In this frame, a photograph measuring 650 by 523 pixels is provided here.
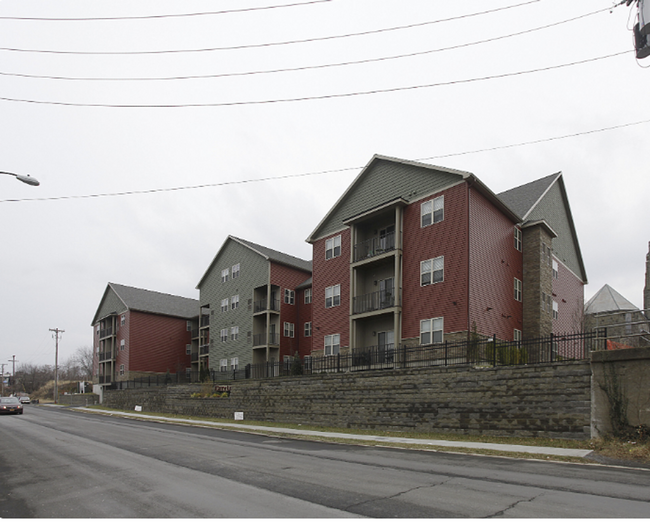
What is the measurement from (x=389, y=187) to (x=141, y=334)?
41.7 meters

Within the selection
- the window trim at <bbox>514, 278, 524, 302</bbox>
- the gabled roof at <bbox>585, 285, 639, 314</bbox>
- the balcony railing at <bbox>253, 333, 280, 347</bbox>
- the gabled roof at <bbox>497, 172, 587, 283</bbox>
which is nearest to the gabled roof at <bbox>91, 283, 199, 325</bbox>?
the balcony railing at <bbox>253, 333, 280, 347</bbox>

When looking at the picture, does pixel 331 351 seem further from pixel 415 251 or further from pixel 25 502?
pixel 25 502

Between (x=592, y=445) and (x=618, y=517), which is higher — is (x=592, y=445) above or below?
below

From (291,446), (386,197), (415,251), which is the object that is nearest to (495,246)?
(415,251)

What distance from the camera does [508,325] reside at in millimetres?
30312

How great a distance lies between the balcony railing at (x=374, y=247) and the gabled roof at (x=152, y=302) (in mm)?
38194

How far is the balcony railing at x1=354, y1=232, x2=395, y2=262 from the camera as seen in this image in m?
32.4

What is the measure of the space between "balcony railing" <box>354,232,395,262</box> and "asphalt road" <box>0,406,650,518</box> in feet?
59.5

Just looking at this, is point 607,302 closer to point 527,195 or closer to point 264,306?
point 527,195

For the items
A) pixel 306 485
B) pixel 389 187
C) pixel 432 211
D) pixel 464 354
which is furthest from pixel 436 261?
pixel 306 485

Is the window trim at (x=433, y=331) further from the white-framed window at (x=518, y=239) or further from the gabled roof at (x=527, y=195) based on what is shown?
the gabled roof at (x=527, y=195)

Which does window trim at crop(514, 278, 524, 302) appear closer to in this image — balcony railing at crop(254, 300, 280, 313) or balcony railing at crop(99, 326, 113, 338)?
balcony railing at crop(254, 300, 280, 313)

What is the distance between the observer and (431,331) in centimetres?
2827

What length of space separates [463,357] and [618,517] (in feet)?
58.9
